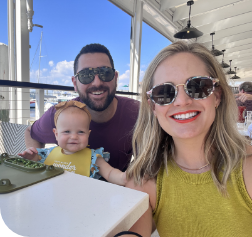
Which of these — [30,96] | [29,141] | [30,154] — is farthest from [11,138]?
[30,96]

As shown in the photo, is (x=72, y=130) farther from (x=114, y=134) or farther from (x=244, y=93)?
(x=244, y=93)

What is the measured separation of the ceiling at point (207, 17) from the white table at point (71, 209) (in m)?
4.44

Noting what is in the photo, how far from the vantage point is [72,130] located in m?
1.29

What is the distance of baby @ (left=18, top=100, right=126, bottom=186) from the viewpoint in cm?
127

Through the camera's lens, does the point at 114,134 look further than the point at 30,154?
Yes

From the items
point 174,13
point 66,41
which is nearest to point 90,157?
point 66,41

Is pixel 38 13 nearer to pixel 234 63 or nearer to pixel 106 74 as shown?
pixel 106 74

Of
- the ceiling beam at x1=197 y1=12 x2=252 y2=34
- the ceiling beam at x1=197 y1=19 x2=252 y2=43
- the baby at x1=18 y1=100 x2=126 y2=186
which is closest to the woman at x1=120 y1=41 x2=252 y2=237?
the baby at x1=18 y1=100 x2=126 y2=186

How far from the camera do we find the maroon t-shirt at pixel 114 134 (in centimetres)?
147

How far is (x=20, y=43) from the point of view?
2.78 metres

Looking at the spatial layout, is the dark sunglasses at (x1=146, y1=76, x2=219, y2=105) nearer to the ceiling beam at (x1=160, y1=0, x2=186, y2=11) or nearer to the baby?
the baby

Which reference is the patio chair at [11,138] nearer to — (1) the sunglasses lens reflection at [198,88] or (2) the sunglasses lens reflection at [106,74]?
(2) the sunglasses lens reflection at [106,74]

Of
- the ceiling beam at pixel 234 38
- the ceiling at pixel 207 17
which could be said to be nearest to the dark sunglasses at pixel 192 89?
the ceiling at pixel 207 17

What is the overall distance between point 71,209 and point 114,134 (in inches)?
38.8
